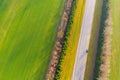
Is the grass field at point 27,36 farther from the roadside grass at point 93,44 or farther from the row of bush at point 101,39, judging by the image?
the row of bush at point 101,39

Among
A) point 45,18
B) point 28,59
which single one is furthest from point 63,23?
point 28,59

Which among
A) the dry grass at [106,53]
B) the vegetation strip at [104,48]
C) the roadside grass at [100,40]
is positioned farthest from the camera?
the roadside grass at [100,40]

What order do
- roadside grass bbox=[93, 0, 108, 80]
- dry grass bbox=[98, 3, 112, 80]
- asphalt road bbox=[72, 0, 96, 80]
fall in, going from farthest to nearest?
asphalt road bbox=[72, 0, 96, 80], roadside grass bbox=[93, 0, 108, 80], dry grass bbox=[98, 3, 112, 80]

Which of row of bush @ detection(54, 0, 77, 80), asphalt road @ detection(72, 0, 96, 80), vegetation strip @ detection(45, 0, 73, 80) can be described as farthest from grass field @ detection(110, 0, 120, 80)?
vegetation strip @ detection(45, 0, 73, 80)

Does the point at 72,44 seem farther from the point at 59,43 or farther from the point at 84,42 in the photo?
the point at 59,43

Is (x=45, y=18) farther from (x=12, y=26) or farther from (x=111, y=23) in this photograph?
(x=111, y=23)

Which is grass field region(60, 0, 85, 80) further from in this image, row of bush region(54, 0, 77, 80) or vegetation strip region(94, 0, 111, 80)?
vegetation strip region(94, 0, 111, 80)

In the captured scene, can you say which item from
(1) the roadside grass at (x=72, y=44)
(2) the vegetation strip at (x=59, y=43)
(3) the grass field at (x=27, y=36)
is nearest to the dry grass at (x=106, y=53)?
(1) the roadside grass at (x=72, y=44)
